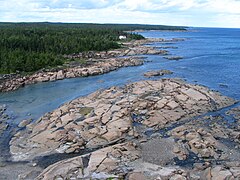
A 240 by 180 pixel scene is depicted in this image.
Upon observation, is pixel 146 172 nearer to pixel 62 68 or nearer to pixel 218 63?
pixel 62 68

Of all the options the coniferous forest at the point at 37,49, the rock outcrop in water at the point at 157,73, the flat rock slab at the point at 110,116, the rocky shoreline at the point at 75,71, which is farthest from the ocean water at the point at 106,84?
the coniferous forest at the point at 37,49

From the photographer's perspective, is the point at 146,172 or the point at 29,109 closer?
the point at 146,172

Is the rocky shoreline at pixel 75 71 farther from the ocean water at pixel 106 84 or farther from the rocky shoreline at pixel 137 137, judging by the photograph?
the rocky shoreline at pixel 137 137

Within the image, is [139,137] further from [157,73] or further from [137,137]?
[157,73]

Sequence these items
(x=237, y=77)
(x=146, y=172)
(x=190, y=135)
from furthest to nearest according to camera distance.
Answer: (x=237, y=77)
(x=190, y=135)
(x=146, y=172)

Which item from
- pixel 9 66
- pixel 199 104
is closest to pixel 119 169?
pixel 199 104

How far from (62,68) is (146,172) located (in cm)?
4806

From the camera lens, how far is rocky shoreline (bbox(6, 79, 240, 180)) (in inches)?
969

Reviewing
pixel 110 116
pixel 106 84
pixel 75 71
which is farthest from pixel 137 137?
pixel 75 71

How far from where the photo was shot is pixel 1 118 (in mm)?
39344

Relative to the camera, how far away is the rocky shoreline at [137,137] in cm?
2462

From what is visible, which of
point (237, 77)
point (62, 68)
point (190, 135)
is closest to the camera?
point (190, 135)

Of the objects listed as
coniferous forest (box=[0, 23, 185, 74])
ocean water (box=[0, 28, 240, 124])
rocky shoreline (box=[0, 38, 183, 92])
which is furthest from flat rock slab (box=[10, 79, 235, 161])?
coniferous forest (box=[0, 23, 185, 74])

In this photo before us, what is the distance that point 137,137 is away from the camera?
104 feet
